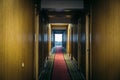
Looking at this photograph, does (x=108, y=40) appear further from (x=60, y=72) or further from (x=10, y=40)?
(x=60, y=72)

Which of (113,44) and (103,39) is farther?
(103,39)

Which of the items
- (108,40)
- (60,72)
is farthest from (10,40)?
(60,72)

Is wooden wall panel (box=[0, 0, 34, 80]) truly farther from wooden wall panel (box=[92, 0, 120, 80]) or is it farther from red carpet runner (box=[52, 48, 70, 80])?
red carpet runner (box=[52, 48, 70, 80])

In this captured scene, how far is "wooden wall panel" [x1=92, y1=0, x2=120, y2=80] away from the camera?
10.4 feet

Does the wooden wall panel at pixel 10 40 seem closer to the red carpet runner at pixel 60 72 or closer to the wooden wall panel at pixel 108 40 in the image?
the wooden wall panel at pixel 108 40

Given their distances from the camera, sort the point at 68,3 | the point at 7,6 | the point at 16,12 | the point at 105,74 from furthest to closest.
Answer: the point at 68,3, the point at 105,74, the point at 16,12, the point at 7,6

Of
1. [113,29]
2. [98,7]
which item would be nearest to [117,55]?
[113,29]

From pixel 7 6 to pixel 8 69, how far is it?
83 centimetres

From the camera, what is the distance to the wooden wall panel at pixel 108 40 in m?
3.18

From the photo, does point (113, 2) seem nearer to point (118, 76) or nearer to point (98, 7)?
point (98, 7)

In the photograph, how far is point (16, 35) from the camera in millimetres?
2992

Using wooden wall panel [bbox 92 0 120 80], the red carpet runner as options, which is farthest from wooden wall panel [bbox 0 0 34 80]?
the red carpet runner

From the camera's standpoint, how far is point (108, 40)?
3.49 metres

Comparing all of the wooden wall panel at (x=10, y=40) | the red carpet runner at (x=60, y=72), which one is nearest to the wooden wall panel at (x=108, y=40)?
the wooden wall panel at (x=10, y=40)
